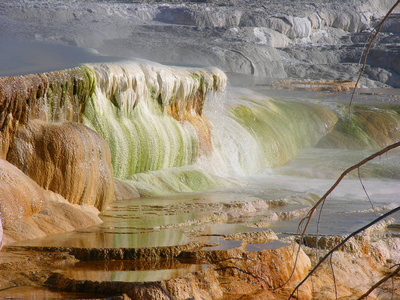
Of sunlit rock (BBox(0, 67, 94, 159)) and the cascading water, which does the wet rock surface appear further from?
the cascading water

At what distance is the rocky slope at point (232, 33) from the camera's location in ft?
63.4

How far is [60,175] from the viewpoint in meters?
5.15

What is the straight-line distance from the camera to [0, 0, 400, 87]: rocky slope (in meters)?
19.3

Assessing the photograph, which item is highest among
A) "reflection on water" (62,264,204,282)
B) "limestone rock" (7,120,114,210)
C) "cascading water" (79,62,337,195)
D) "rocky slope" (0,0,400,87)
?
"reflection on water" (62,264,204,282)

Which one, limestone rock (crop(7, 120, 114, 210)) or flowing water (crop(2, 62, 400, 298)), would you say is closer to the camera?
flowing water (crop(2, 62, 400, 298))

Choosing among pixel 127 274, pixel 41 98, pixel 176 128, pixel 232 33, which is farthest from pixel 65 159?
pixel 232 33

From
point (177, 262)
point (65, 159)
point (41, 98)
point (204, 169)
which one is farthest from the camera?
point (204, 169)

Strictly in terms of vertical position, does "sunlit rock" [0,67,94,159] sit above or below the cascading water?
above

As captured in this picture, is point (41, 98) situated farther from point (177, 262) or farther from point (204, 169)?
point (204, 169)

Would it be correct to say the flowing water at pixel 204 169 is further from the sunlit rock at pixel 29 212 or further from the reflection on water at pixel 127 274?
the sunlit rock at pixel 29 212

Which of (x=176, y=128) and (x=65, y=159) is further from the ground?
(x=65, y=159)

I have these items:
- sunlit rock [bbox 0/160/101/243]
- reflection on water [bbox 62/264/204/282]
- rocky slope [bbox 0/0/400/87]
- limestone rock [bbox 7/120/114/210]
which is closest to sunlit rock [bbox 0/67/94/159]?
limestone rock [bbox 7/120/114/210]

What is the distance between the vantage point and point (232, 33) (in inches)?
986

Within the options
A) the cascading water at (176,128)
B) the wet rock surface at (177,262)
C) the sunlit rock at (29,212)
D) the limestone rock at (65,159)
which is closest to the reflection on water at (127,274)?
the wet rock surface at (177,262)
